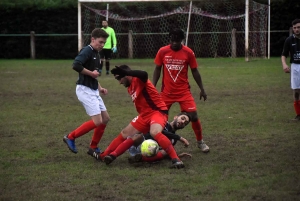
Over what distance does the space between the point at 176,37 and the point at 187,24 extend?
23.1 m

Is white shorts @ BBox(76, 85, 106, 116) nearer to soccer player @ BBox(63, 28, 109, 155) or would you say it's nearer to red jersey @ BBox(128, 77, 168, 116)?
soccer player @ BBox(63, 28, 109, 155)

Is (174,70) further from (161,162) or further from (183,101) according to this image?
(161,162)

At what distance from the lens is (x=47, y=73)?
22.8 m

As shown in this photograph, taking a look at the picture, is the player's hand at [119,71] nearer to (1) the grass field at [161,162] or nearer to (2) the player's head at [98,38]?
(2) the player's head at [98,38]

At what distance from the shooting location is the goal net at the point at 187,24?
1130 inches

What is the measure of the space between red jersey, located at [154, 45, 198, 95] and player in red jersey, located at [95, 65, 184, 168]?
965 millimetres

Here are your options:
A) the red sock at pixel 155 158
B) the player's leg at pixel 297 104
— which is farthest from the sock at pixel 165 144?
the player's leg at pixel 297 104

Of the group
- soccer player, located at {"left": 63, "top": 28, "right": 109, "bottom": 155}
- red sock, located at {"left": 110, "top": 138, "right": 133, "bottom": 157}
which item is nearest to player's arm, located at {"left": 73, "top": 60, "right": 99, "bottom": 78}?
soccer player, located at {"left": 63, "top": 28, "right": 109, "bottom": 155}

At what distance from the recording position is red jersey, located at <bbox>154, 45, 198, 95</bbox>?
27.3 ft

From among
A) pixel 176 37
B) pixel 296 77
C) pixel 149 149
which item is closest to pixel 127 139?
pixel 149 149

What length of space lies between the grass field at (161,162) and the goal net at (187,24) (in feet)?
45.8

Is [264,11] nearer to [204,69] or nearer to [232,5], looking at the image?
[232,5]

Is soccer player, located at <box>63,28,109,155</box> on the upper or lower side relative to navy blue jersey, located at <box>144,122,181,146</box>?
upper

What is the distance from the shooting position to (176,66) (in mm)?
8367
